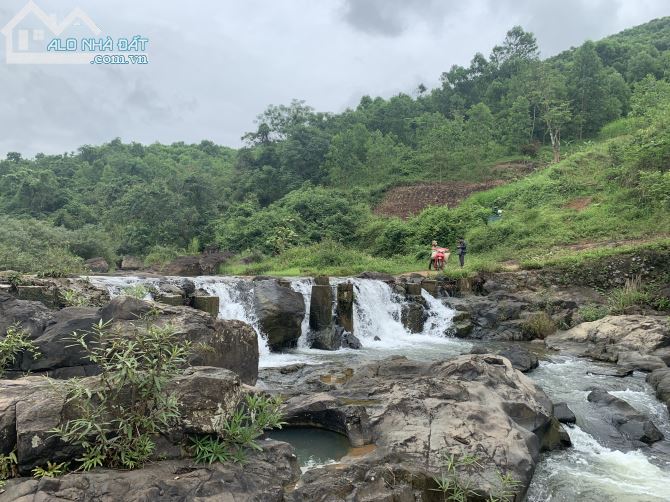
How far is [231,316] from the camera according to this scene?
534 inches

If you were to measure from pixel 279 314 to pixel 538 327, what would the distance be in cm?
842

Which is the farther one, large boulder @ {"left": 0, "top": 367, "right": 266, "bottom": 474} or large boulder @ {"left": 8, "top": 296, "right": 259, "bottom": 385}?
large boulder @ {"left": 8, "top": 296, "right": 259, "bottom": 385}

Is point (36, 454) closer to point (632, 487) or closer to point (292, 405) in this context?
point (292, 405)

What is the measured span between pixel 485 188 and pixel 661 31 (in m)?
52.9

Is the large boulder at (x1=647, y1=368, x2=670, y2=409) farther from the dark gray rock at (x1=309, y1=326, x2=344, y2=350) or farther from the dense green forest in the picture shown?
the dense green forest

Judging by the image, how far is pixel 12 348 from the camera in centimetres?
567

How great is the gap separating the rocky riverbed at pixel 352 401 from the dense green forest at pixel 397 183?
8.12 meters

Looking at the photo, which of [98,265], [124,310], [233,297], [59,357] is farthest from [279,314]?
[98,265]

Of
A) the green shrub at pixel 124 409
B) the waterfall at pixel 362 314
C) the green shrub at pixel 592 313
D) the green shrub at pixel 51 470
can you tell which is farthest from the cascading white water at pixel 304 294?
the green shrub at pixel 51 470

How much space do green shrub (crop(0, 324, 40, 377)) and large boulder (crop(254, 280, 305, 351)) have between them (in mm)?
7216

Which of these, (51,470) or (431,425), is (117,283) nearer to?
(51,470)

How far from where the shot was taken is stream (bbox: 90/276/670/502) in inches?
216

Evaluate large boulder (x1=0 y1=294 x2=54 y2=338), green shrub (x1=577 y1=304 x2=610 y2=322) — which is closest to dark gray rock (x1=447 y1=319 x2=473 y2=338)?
green shrub (x1=577 y1=304 x2=610 y2=322)

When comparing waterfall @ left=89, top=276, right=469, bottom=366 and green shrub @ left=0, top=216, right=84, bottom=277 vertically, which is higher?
green shrub @ left=0, top=216, right=84, bottom=277
